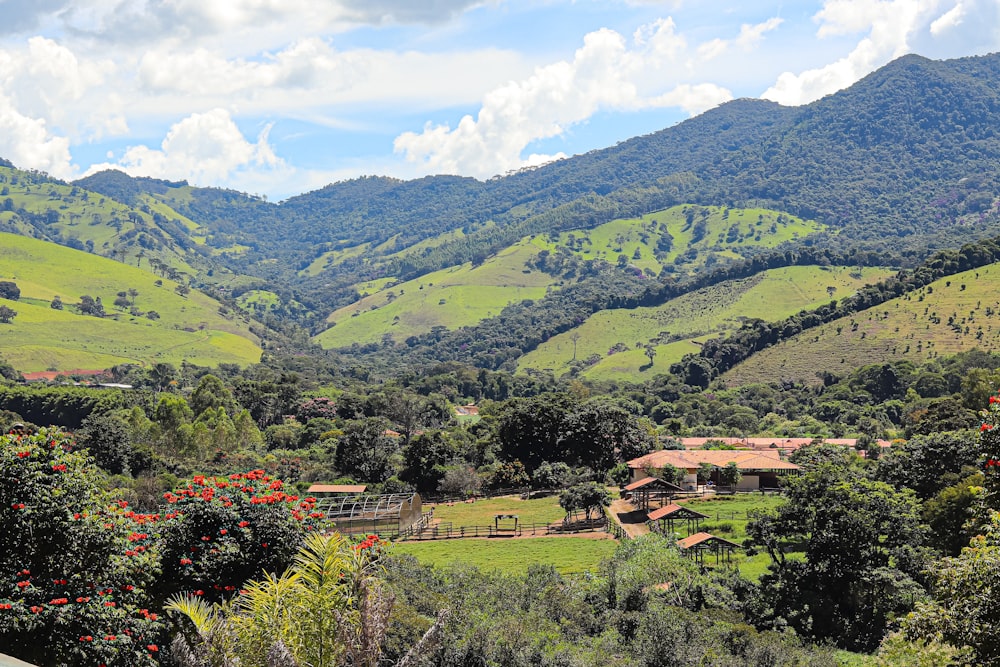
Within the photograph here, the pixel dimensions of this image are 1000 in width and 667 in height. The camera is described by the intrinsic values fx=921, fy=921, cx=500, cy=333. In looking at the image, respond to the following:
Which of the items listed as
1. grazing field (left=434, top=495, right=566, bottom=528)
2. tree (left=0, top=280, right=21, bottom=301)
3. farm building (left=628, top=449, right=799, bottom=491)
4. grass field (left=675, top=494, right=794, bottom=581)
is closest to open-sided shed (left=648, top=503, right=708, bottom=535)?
grass field (left=675, top=494, right=794, bottom=581)

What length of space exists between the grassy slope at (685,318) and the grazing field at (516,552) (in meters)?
99.6

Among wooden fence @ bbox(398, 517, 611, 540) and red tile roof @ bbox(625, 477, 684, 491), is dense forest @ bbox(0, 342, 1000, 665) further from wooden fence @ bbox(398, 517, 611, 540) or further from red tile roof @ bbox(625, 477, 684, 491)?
wooden fence @ bbox(398, 517, 611, 540)

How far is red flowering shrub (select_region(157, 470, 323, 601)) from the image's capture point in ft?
48.1

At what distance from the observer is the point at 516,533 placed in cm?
4347

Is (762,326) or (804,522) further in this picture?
(762,326)

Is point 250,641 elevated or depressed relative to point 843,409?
elevated

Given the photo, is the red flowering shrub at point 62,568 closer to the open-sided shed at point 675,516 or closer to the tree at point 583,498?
the open-sided shed at point 675,516

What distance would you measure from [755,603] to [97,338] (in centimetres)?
13901

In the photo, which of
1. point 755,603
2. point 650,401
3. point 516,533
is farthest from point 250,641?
point 650,401

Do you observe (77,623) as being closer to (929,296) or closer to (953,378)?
(953,378)

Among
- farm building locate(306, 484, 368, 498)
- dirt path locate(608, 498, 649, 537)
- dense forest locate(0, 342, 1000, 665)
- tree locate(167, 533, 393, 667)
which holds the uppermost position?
tree locate(167, 533, 393, 667)

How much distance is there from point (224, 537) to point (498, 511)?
3722cm

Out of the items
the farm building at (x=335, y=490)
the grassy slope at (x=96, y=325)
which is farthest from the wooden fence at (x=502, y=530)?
the grassy slope at (x=96, y=325)

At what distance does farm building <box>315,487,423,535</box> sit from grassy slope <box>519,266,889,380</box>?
311ft
